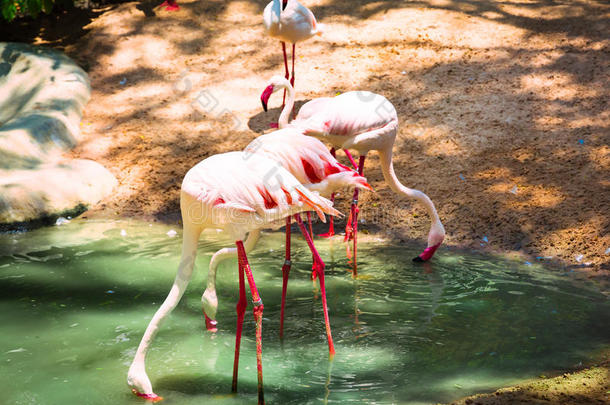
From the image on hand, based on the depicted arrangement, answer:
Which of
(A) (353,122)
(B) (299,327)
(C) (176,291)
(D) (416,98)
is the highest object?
(A) (353,122)

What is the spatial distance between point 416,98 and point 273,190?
429 centimetres

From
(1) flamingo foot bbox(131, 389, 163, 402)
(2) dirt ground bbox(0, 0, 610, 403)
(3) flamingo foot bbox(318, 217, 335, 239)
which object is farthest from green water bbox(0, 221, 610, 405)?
(2) dirt ground bbox(0, 0, 610, 403)

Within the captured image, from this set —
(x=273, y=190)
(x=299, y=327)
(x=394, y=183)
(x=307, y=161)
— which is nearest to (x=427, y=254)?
(x=394, y=183)

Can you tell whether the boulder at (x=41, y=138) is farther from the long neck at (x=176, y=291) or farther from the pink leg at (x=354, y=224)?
the long neck at (x=176, y=291)

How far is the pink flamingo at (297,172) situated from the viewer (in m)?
3.75

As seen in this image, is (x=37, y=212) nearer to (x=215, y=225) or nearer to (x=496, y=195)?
(x=215, y=225)

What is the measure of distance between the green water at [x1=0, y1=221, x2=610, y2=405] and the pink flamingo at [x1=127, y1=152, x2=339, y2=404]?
31 centimetres

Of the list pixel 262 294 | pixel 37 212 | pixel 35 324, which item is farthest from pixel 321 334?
pixel 37 212

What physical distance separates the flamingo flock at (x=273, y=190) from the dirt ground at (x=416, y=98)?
1094mm

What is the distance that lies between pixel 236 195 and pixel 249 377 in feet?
3.08

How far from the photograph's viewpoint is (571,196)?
5.53 metres

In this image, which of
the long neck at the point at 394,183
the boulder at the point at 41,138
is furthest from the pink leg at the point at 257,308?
the boulder at the point at 41,138

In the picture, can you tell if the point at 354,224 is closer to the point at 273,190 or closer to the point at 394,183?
the point at 394,183

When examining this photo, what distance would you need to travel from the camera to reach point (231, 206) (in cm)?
319
